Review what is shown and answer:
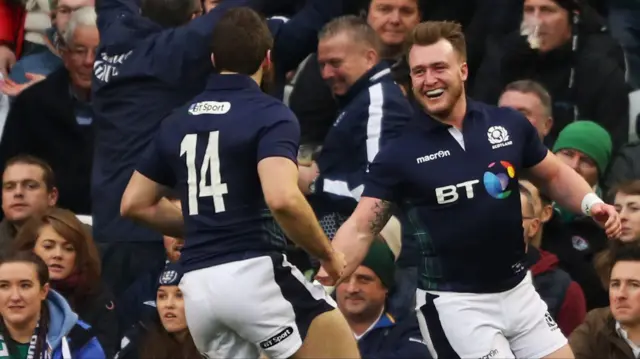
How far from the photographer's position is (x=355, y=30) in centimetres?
1052

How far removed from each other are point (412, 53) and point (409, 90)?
2378mm

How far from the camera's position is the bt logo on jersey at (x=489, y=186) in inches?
325

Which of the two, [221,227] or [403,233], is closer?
[221,227]

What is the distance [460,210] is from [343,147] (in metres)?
2.12

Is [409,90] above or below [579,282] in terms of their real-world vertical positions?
above

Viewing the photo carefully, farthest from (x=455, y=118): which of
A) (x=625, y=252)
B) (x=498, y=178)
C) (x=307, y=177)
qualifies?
(x=307, y=177)

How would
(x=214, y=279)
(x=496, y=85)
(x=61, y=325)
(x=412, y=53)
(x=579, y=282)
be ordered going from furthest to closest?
1. (x=496, y=85)
2. (x=579, y=282)
3. (x=61, y=325)
4. (x=412, y=53)
5. (x=214, y=279)

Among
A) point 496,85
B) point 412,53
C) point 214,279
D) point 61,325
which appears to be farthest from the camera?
point 496,85

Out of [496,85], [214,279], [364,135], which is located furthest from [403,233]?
[214,279]

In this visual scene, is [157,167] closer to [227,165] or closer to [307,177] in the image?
[227,165]

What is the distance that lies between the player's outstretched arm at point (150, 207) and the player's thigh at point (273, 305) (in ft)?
2.33

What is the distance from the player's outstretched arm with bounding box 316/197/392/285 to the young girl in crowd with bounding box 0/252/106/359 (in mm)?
2060

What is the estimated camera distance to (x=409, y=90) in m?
10.8

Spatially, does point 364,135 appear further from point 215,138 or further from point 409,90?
point 215,138
